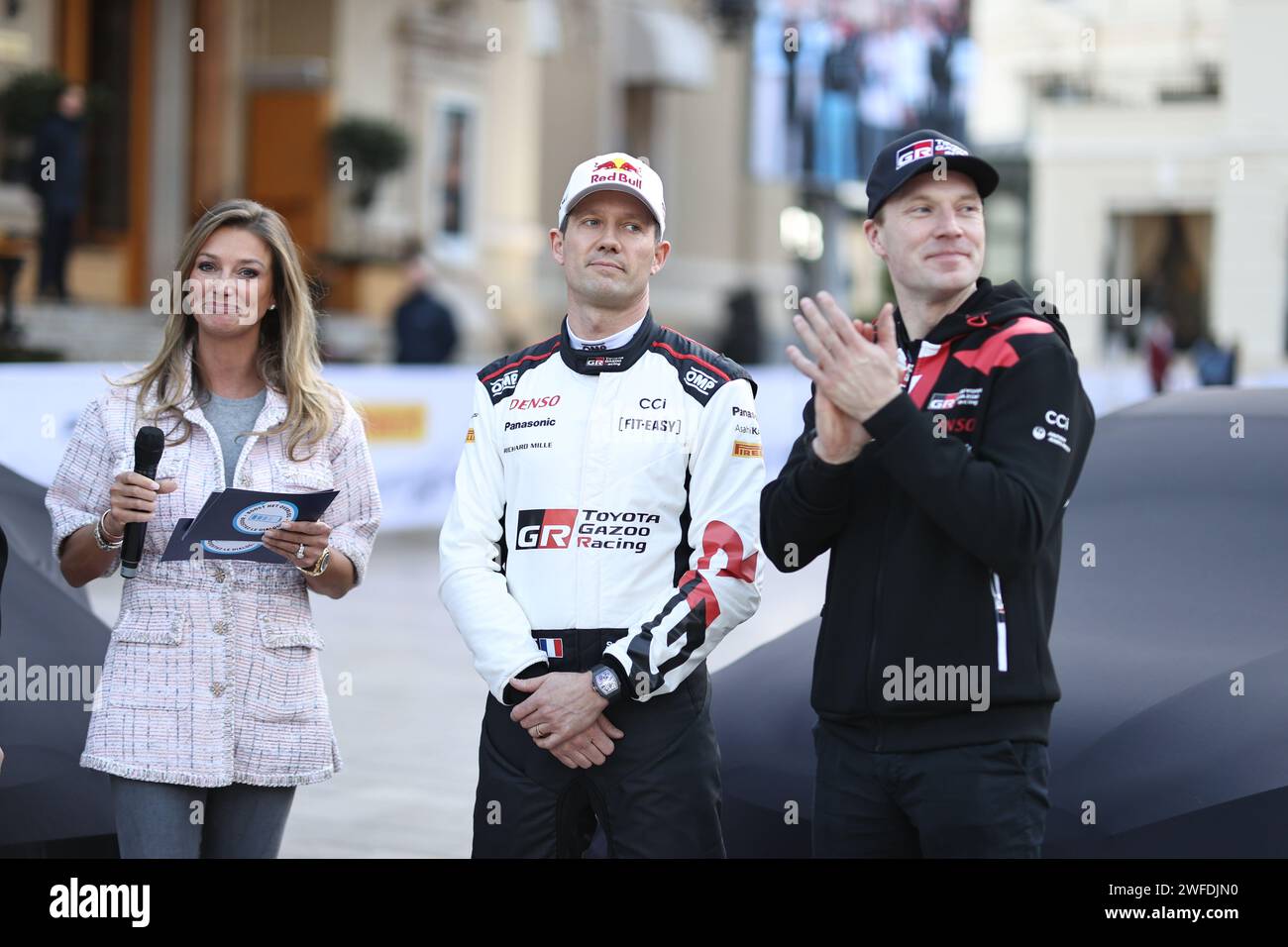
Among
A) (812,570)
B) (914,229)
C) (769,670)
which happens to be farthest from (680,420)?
(812,570)

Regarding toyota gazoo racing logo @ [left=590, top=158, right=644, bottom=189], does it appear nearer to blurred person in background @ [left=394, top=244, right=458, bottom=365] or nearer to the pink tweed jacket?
the pink tweed jacket

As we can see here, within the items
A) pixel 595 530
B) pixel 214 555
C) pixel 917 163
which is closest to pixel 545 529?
pixel 595 530

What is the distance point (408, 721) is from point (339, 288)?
575 inches

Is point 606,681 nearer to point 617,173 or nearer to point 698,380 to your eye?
point 698,380

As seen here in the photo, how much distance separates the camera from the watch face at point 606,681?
3.11 metres

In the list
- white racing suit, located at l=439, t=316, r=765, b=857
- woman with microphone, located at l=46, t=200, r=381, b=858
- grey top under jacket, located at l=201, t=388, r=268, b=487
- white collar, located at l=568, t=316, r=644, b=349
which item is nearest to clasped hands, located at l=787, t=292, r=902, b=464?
white racing suit, located at l=439, t=316, r=765, b=857

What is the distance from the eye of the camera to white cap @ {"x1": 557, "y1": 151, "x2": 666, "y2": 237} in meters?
3.29

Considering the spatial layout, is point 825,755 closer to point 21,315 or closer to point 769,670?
point 769,670

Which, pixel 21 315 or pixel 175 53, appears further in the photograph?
pixel 175 53

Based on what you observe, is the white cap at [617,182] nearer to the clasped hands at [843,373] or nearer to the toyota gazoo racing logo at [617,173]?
the toyota gazoo racing logo at [617,173]

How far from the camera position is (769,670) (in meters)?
3.96

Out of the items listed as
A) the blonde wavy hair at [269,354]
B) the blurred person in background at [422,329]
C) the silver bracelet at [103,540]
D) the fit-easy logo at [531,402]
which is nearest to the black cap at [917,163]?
the fit-easy logo at [531,402]

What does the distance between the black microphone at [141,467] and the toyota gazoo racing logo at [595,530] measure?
741 mm
